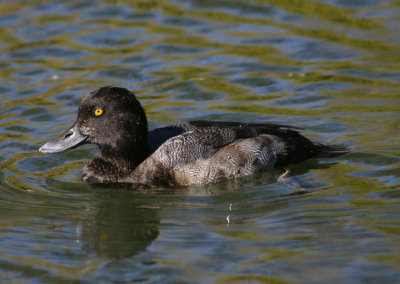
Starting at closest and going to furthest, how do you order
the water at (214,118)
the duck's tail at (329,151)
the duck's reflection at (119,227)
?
the water at (214,118), the duck's reflection at (119,227), the duck's tail at (329,151)

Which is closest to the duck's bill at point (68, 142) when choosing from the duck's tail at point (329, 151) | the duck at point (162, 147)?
the duck at point (162, 147)

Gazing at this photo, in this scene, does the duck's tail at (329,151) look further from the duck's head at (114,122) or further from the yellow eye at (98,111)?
the yellow eye at (98,111)

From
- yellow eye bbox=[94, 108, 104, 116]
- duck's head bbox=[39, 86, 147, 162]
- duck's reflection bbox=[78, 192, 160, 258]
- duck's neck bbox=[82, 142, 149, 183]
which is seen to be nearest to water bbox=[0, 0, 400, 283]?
duck's reflection bbox=[78, 192, 160, 258]

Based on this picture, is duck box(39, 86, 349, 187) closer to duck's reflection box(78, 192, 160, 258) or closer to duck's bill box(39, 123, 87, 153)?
duck's bill box(39, 123, 87, 153)

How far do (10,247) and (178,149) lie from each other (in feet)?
7.25

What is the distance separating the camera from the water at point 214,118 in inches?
249

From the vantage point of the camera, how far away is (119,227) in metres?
7.21

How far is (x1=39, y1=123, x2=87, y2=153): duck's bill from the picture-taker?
8406mm

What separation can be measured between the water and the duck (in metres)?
0.20

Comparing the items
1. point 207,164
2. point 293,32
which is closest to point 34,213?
point 207,164

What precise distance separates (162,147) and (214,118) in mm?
2153

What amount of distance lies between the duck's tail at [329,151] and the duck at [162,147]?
24 cm

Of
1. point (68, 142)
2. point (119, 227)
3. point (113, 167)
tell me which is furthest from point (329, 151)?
point (68, 142)

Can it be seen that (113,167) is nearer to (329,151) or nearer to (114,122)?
(114,122)
